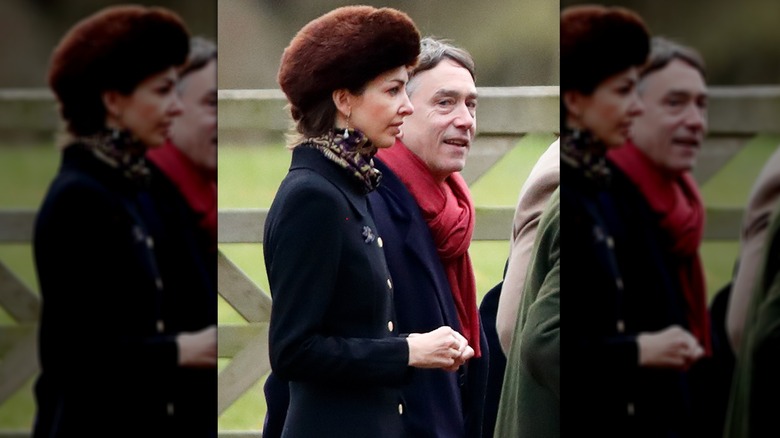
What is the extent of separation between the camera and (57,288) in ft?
10.9

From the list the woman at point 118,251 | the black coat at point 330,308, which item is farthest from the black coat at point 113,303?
the black coat at point 330,308

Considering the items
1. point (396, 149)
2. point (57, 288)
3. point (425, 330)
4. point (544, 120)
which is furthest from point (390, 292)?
point (57, 288)

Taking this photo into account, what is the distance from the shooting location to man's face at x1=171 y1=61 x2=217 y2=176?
3.35 m

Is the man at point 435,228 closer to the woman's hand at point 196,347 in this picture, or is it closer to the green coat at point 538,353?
the green coat at point 538,353

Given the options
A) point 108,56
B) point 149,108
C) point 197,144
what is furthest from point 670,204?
point 108,56

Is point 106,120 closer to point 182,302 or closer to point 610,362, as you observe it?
point 182,302

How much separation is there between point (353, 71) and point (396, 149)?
1.02ft

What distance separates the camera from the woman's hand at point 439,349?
3.89 meters

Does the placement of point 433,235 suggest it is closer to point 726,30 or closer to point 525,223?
point 525,223

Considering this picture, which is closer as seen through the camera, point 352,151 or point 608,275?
point 608,275

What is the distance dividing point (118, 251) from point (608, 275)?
3.80ft

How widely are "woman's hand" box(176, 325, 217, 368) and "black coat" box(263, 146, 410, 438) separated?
444mm

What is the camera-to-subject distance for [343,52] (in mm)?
3863

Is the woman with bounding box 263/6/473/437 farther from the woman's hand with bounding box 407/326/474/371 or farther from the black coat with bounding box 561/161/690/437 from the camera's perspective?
the black coat with bounding box 561/161/690/437
